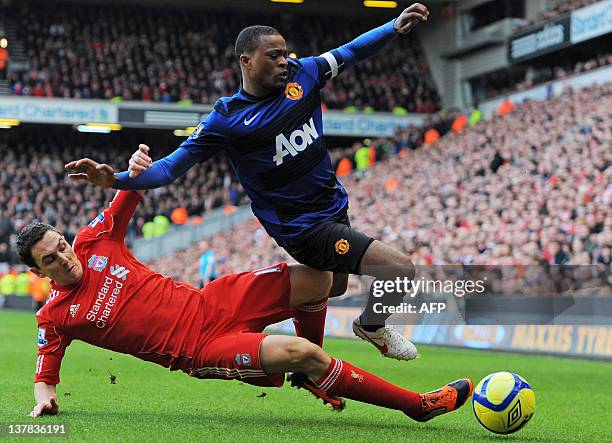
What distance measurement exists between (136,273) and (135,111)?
3240cm

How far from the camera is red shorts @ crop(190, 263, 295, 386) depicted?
5984mm

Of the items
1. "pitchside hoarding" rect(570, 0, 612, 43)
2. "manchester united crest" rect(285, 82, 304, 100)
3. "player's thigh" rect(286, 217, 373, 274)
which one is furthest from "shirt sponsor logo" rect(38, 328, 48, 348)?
"pitchside hoarding" rect(570, 0, 612, 43)

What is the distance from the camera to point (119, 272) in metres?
6.28

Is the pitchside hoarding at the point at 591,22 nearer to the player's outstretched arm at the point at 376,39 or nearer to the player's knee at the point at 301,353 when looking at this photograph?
the player's outstretched arm at the point at 376,39

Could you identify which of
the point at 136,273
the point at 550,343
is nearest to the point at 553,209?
the point at 550,343

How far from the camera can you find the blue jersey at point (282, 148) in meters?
6.46

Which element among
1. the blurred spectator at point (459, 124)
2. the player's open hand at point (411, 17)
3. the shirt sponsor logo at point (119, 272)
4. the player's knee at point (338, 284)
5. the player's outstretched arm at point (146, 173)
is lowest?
the player's knee at point (338, 284)

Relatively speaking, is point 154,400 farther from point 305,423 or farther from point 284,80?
point 284,80

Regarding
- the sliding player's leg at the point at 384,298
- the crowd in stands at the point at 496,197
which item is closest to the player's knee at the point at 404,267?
the sliding player's leg at the point at 384,298

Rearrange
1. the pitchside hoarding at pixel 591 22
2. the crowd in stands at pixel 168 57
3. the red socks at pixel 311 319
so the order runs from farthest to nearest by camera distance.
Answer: the crowd in stands at pixel 168 57 → the pitchside hoarding at pixel 591 22 → the red socks at pixel 311 319

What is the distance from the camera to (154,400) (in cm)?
770

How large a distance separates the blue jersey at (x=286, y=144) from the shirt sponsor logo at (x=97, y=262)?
2.51ft

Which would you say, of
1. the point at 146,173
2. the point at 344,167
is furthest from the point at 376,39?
the point at 344,167

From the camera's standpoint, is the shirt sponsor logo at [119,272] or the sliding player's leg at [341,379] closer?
the sliding player's leg at [341,379]
